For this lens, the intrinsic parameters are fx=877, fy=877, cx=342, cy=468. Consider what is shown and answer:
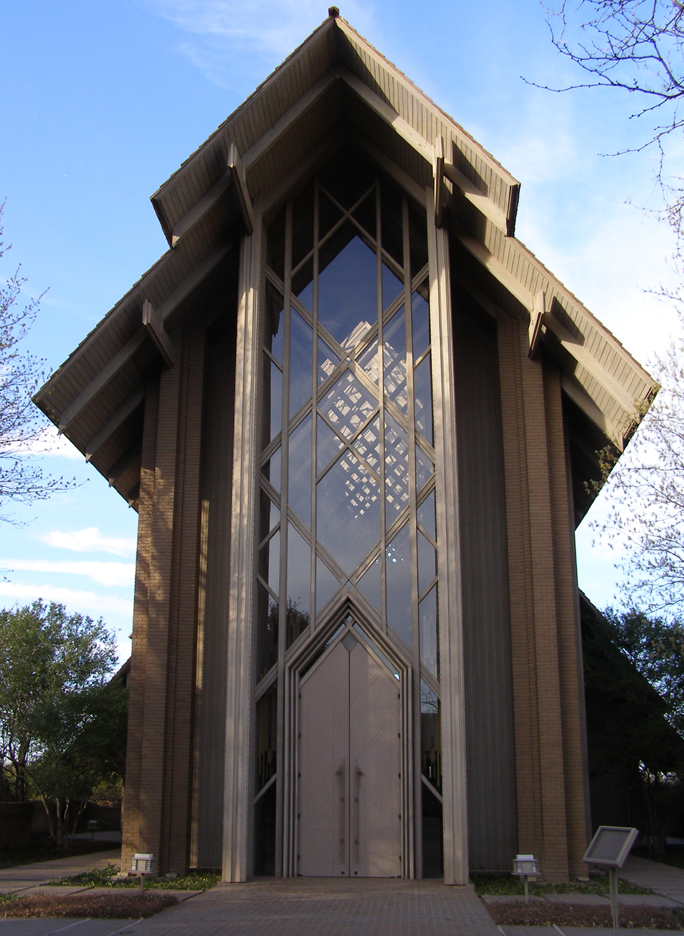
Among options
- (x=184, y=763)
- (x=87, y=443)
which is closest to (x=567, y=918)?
(x=184, y=763)

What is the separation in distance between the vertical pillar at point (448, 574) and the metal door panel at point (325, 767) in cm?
150

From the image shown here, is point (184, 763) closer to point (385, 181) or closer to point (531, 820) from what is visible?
point (531, 820)

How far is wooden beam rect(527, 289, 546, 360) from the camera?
13.4 meters

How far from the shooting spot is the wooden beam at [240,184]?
1340cm

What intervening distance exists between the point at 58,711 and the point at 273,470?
8591mm

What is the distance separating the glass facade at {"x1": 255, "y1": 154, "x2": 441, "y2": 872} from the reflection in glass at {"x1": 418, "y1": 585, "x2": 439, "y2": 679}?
2 cm

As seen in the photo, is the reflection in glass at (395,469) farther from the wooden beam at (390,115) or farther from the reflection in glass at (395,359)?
the wooden beam at (390,115)

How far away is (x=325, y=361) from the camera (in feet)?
47.4

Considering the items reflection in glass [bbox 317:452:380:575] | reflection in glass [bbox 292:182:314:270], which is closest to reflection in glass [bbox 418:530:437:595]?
reflection in glass [bbox 317:452:380:575]

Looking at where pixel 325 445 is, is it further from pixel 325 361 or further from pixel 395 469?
pixel 325 361

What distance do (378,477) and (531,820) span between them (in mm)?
5557

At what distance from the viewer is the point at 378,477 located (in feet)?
44.7

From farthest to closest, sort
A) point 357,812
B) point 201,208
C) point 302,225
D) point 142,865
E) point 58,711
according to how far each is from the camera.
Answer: point 58,711
point 302,225
point 201,208
point 357,812
point 142,865

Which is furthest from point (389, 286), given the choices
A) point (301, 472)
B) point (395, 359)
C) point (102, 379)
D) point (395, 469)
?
point (102, 379)
